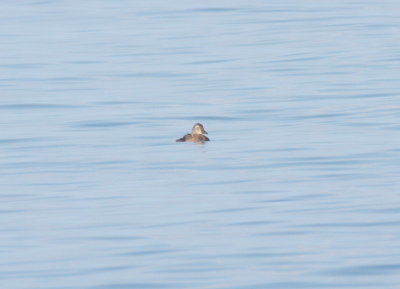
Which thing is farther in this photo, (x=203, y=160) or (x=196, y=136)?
(x=196, y=136)

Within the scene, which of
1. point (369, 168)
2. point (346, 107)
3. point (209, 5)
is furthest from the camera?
point (209, 5)

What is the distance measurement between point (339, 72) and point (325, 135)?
25.1 ft

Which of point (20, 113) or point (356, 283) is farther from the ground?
point (20, 113)

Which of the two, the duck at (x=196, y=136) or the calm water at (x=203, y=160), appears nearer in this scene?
the calm water at (x=203, y=160)

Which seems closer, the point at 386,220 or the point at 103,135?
the point at 386,220

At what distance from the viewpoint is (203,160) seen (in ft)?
61.0

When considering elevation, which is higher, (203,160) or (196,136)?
(196,136)

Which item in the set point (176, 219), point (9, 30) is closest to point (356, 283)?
point (176, 219)

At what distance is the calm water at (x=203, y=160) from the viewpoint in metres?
12.8

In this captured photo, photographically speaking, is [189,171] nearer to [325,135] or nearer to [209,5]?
[325,135]

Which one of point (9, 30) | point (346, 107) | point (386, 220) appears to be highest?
point (9, 30)

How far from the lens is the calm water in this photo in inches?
503

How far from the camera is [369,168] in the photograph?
56.9 ft

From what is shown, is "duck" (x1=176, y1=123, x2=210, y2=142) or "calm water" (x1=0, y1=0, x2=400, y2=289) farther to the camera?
"duck" (x1=176, y1=123, x2=210, y2=142)
